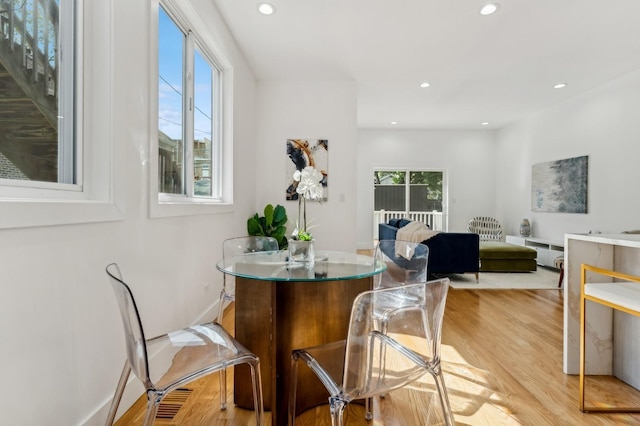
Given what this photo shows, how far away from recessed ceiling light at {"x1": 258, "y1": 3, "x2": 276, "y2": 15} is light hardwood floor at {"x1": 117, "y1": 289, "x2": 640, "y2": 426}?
2.80 m

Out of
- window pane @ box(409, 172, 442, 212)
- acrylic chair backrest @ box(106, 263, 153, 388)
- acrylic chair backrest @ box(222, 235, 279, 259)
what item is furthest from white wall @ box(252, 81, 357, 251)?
window pane @ box(409, 172, 442, 212)

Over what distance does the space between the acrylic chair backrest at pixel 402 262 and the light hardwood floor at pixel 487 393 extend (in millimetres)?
621

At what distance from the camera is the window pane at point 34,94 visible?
3.67ft

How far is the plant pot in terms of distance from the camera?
5.54ft

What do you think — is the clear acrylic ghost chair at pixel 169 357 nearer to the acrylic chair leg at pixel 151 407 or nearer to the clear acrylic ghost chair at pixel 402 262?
→ the acrylic chair leg at pixel 151 407

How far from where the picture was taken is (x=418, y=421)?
5.13 ft

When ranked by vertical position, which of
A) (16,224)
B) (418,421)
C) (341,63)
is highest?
(341,63)

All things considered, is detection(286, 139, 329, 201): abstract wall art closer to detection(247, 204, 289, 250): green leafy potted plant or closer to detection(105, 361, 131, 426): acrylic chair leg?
detection(247, 204, 289, 250): green leafy potted plant

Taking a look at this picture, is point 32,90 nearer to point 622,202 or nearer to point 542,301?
point 542,301

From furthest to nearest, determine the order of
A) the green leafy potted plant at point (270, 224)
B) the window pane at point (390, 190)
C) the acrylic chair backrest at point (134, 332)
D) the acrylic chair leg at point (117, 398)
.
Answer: the window pane at point (390, 190) < the green leafy potted plant at point (270, 224) < the acrylic chair leg at point (117, 398) < the acrylic chair backrest at point (134, 332)

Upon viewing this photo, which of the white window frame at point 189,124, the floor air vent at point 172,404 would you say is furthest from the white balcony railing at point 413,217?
the floor air vent at point 172,404

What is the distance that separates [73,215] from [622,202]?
5949 millimetres

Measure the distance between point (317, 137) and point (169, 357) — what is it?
12.2ft

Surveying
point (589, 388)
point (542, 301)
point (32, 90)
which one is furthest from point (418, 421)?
point (542, 301)
